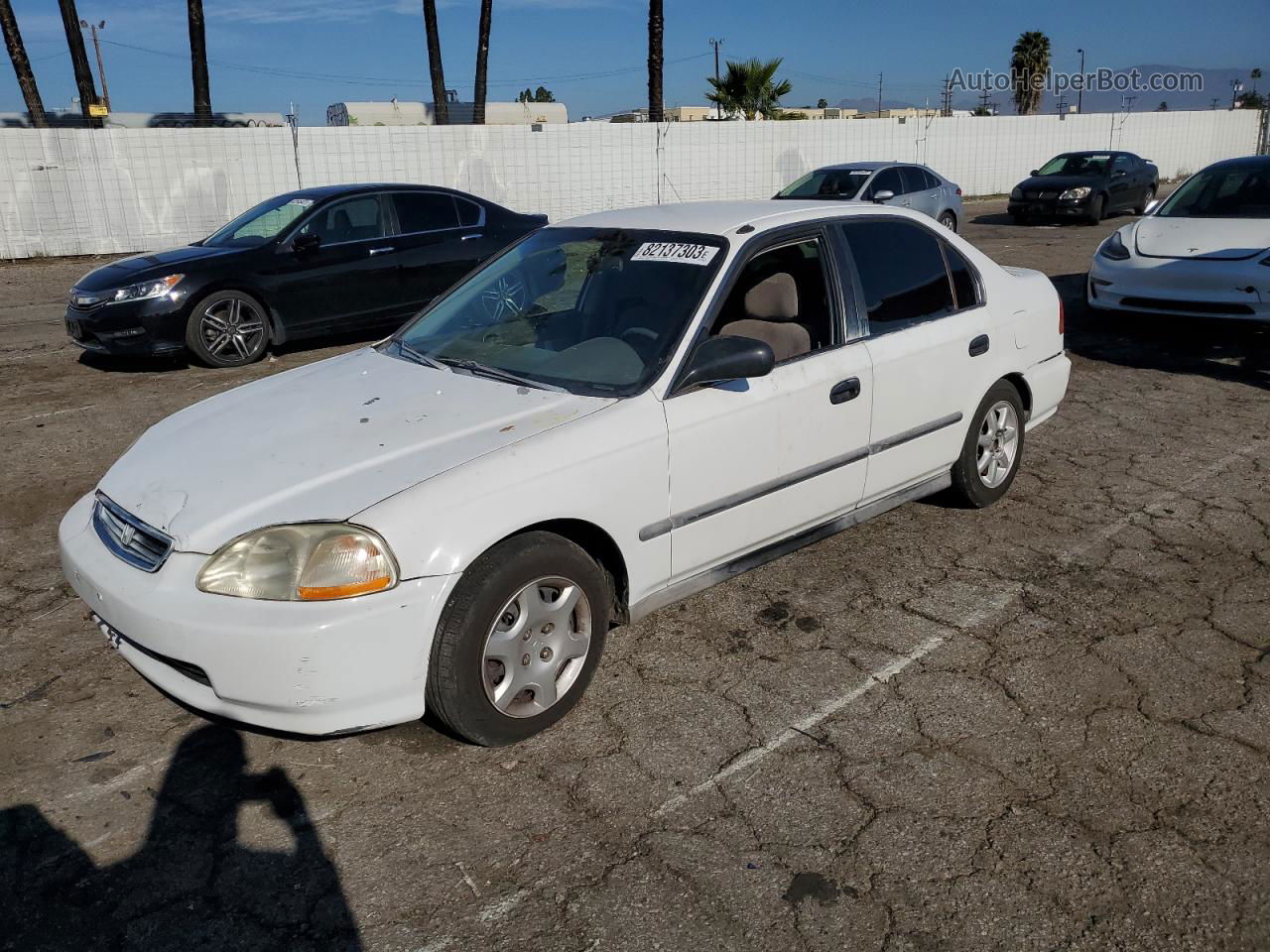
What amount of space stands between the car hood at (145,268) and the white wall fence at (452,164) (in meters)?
10.3

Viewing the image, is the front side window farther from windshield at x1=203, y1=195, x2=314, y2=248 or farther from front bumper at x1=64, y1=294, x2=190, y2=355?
front bumper at x1=64, y1=294, x2=190, y2=355

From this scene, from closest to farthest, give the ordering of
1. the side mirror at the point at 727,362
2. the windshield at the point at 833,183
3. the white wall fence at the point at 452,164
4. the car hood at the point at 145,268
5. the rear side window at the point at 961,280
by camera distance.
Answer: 1. the side mirror at the point at 727,362
2. the rear side window at the point at 961,280
3. the car hood at the point at 145,268
4. the windshield at the point at 833,183
5. the white wall fence at the point at 452,164

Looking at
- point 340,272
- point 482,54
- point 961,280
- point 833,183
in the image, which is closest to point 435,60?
point 482,54

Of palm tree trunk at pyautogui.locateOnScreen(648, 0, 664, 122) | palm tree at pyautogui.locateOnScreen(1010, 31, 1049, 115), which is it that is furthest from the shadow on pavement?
palm tree at pyautogui.locateOnScreen(1010, 31, 1049, 115)

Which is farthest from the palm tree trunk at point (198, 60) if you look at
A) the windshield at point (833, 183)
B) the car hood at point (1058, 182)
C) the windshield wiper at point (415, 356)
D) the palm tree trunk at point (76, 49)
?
the windshield wiper at point (415, 356)

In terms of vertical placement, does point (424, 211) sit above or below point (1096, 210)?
above

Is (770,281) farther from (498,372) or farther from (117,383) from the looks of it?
(117,383)

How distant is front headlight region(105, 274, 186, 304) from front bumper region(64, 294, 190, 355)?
0.04 metres

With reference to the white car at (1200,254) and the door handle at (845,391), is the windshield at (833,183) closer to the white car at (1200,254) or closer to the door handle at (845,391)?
the white car at (1200,254)

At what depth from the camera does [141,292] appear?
839cm

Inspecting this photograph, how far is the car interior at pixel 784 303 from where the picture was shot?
3.99 m

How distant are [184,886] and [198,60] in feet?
76.4

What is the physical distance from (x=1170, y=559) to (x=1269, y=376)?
13.5 ft

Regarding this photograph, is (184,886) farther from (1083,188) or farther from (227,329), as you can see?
(1083,188)
